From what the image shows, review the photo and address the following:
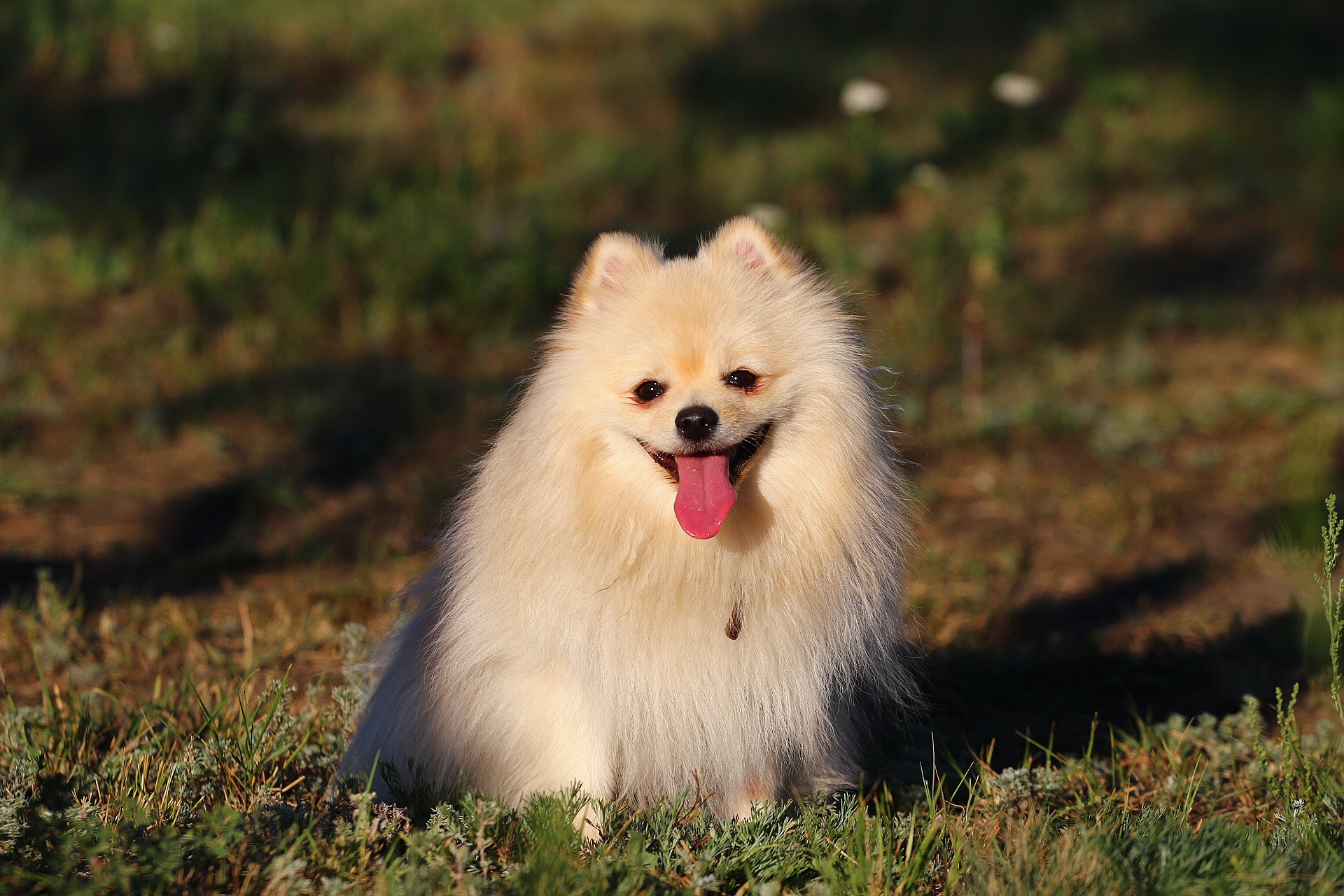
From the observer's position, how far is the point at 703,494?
98.0 inches

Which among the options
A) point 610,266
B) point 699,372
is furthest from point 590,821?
point 610,266

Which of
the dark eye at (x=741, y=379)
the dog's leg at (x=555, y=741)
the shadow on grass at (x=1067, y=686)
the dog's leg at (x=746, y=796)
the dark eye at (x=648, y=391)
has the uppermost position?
the dark eye at (x=741, y=379)

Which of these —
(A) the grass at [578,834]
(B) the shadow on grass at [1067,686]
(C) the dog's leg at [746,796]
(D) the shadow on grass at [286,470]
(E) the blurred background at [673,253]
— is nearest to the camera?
(A) the grass at [578,834]

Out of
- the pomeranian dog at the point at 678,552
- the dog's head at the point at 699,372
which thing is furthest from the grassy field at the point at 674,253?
the dog's head at the point at 699,372

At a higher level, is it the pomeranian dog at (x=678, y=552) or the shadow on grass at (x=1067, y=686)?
the pomeranian dog at (x=678, y=552)

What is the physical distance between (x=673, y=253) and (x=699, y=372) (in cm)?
595

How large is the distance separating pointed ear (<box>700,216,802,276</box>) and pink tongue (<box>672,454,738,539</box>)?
527mm

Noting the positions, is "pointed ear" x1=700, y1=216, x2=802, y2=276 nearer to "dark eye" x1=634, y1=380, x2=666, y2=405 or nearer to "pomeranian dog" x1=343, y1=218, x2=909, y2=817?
"pomeranian dog" x1=343, y1=218, x2=909, y2=817

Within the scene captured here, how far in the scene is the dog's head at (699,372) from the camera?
2475mm

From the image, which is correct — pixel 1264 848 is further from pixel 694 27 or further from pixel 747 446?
pixel 694 27

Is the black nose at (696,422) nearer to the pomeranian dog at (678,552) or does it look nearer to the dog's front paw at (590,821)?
the pomeranian dog at (678,552)

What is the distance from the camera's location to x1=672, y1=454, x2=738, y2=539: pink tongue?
2463 mm

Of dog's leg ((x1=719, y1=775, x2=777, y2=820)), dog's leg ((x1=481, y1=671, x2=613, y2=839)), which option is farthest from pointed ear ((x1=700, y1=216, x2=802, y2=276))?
dog's leg ((x1=719, y1=775, x2=777, y2=820))

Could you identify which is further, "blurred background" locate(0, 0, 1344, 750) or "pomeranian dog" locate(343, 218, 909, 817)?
"blurred background" locate(0, 0, 1344, 750)
